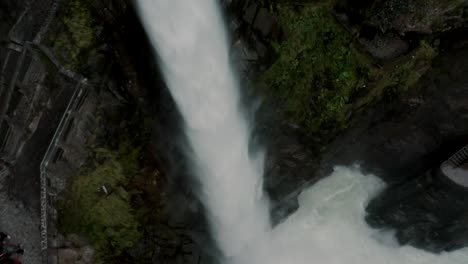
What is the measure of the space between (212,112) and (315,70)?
268cm

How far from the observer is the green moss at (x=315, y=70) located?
29.1ft

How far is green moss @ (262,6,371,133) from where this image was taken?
8875 millimetres

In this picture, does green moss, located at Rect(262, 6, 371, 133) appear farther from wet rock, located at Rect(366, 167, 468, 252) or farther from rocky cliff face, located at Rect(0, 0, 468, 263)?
wet rock, located at Rect(366, 167, 468, 252)

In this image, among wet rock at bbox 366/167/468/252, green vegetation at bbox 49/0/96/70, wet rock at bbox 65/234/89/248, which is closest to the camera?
green vegetation at bbox 49/0/96/70

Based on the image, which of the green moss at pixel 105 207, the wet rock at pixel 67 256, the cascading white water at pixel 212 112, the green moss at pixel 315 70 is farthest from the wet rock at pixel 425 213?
the wet rock at pixel 67 256

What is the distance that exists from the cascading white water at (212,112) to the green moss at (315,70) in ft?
4.08

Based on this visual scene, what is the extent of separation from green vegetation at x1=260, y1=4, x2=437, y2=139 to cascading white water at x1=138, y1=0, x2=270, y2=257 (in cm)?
120

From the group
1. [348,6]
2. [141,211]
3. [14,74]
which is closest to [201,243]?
[141,211]

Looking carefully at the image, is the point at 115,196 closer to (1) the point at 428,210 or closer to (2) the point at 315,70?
(2) the point at 315,70

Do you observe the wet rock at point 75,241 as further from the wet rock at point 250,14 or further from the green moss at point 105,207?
the wet rock at point 250,14

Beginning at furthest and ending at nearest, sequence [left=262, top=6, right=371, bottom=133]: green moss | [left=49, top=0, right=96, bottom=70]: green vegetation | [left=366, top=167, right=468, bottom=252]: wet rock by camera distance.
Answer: [left=366, top=167, right=468, bottom=252]: wet rock < [left=262, top=6, right=371, bottom=133]: green moss < [left=49, top=0, right=96, bottom=70]: green vegetation

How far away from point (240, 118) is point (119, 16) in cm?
359

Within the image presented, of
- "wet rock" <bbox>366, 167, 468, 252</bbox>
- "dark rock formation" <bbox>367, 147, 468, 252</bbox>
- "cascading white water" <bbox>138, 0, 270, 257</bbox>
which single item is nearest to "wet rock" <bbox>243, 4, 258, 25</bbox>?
"cascading white water" <bbox>138, 0, 270, 257</bbox>

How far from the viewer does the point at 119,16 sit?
314 inches
